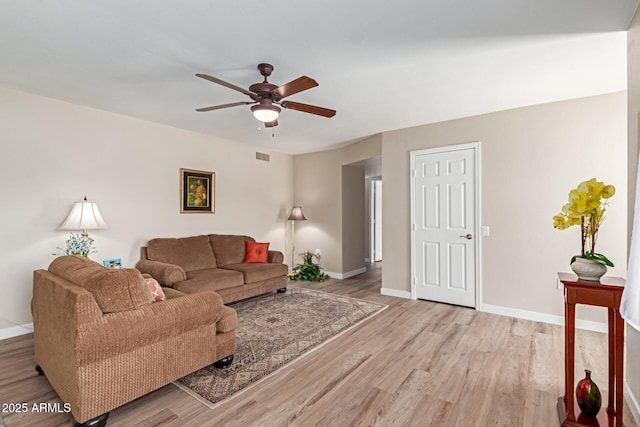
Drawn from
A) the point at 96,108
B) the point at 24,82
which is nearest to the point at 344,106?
the point at 96,108

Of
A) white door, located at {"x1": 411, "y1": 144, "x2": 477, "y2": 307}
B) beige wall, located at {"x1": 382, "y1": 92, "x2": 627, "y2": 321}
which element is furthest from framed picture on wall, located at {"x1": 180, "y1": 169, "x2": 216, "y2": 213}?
beige wall, located at {"x1": 382, "y1": 92, "x2": 627, "y2": 321}

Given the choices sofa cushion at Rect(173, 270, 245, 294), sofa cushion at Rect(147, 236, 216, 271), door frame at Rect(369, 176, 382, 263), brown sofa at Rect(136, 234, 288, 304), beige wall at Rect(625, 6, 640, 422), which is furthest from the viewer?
door frame at Rect(369, 176, 382, 263)

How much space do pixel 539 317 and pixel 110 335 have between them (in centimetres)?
428

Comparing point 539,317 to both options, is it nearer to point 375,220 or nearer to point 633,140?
point 633,140

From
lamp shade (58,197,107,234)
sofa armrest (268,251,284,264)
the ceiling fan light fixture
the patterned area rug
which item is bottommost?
the patterned area rug

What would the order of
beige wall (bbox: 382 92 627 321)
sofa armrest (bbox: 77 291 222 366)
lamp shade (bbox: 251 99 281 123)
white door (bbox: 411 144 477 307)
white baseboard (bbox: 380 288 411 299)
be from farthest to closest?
white baseboard (bbox: 380 288 411 299) < white door (bbox: 411 144 477 307) < beige wall (bbox: 382 92 627 321) < lamp shade (bbox: 251 99 281 123) < sofa armrest (bbox: 77 291 222 366)

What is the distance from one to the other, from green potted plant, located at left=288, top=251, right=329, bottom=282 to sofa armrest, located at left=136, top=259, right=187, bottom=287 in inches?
102

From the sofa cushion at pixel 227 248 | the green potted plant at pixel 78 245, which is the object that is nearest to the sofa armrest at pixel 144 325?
the green potted plant at pixel 78 245

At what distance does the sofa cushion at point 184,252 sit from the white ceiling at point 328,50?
1.80 metres

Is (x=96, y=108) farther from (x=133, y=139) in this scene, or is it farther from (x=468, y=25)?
(x=468, y=25)

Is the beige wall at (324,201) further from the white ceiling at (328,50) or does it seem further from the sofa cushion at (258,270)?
the white ceiling at (328,50)

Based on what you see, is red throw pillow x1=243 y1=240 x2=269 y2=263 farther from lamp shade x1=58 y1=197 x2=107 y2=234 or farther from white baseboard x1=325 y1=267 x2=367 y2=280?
lamp shade x1=58 y1=197 x2=107 y2=234

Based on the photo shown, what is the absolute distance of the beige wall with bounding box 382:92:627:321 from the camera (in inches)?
130

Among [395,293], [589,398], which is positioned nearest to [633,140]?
[589,398]
